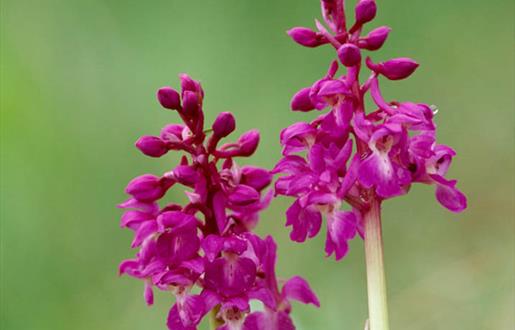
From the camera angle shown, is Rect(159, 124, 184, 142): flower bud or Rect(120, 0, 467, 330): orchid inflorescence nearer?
Rect(120, 0, 467, 330): orchid inflorescence

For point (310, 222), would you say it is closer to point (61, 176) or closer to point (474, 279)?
point (474, 279)

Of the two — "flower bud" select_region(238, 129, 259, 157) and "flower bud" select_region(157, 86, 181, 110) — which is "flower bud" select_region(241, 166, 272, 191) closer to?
"flower bud" select_region(238, 129, 259, 157)

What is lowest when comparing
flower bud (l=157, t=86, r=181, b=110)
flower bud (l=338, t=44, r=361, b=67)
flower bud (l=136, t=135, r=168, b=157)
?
flower bud (l=136, t=135, r=168, b=157)

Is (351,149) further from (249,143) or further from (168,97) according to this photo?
(168,97)

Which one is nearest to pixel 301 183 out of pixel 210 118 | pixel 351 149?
pixel 351 149

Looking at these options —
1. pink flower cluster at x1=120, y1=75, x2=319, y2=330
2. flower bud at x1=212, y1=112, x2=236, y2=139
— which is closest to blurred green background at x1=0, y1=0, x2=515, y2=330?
pink flower cluster at x1=120, y1=75, x2=319, y2=330

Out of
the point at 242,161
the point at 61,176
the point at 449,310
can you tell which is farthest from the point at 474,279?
the point at 61,176
